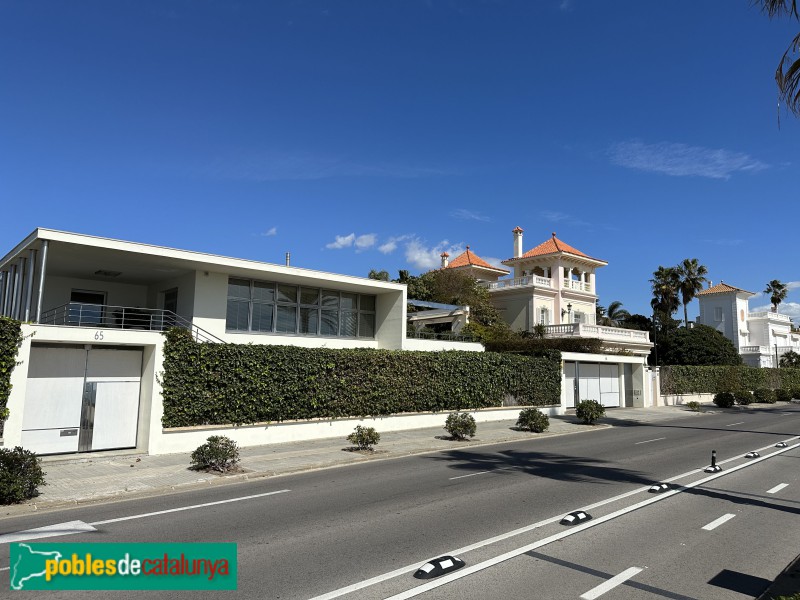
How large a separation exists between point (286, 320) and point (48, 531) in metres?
15.5

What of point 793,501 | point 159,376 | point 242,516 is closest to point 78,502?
point 242,516

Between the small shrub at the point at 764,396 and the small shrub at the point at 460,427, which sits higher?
the small shrub at the point at 764,396

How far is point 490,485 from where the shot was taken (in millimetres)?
11562

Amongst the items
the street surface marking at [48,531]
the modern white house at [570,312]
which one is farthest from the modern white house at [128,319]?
the modern white house at [570,312]

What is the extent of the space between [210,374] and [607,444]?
1367cm

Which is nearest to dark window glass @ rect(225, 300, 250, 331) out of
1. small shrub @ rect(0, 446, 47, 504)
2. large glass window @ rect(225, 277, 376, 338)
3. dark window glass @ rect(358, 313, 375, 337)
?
large glass window @ rect(225, 277, 376, 338)

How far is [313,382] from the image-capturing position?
19.8 m

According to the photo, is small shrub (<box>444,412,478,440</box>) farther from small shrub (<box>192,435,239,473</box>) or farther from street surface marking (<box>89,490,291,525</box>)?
street surface marking (<box>89,490,291,525</box>)

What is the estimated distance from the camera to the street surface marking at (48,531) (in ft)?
26.5

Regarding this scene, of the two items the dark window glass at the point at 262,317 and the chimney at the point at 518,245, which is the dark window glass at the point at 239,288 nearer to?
the dark window glass at the point at 262,317

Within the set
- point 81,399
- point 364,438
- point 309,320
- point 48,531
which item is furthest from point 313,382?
point 48,531

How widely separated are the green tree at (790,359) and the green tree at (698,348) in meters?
20.9

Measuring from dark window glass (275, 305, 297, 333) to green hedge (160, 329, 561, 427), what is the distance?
12.6 ft

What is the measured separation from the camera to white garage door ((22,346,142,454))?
15.0 metres
